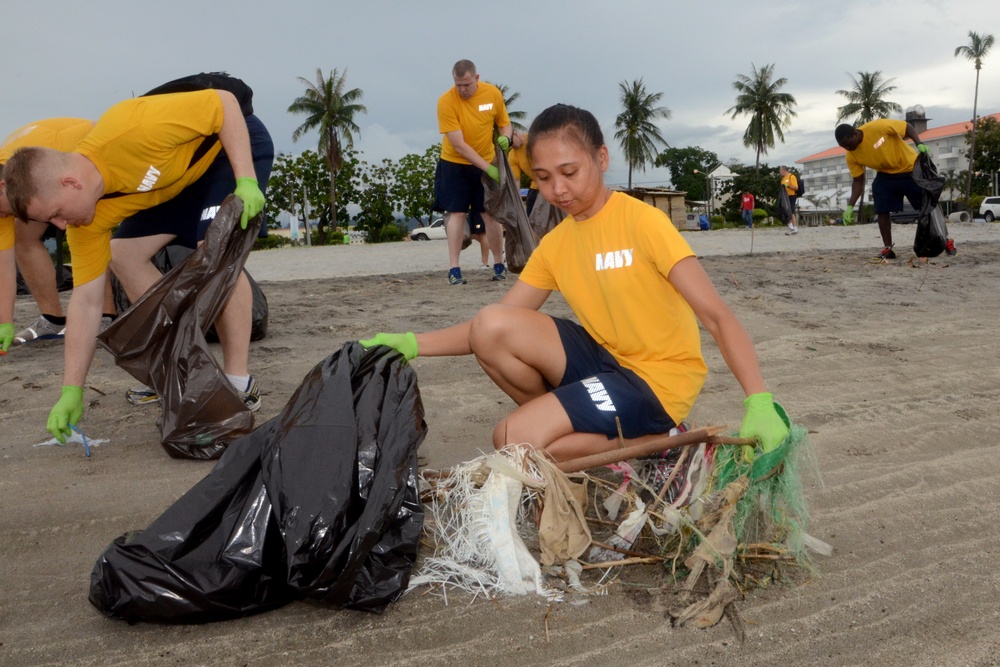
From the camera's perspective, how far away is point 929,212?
281 inches

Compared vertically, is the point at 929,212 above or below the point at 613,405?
above

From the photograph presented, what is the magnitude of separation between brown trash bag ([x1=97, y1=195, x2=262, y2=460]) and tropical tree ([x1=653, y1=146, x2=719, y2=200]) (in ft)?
224

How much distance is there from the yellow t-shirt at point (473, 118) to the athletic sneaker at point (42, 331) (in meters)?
2.98

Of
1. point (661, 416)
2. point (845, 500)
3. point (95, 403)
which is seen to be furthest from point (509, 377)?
point (95, 403)

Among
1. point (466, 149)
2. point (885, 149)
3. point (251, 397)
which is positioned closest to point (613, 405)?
point (251, 397)

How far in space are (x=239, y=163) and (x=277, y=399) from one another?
1.06m

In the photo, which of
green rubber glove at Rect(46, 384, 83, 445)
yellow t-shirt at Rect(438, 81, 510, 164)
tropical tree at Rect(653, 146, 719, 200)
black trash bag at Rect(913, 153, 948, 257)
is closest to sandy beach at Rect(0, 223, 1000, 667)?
green rubber glove at Rect(46, 384, 83, 445)

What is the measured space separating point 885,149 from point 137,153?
6.57 m

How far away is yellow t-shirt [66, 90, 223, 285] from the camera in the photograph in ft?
8.91

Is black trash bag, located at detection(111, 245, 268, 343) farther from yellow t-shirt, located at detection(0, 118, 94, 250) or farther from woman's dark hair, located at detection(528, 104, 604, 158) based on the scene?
woman's dark hair, located at detection(528, 104, 604, 158)

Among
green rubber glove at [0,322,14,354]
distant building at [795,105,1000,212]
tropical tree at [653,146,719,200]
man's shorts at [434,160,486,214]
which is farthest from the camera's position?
tropical tree at [653,146,719,200]

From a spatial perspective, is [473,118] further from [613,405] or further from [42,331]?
[613,405]

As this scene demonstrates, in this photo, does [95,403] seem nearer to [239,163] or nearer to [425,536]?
[239,163]

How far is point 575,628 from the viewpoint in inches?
66.1
